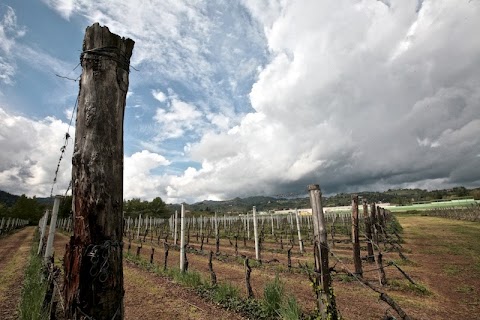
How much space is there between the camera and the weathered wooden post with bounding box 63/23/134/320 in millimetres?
2125

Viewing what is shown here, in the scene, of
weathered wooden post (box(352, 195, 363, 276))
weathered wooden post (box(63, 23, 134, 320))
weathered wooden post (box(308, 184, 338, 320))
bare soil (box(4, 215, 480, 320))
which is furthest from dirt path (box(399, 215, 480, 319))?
weathered wooden post (box(63, 23, 134, 320))

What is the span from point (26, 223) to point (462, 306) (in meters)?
87.6

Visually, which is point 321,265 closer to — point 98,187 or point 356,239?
point 98,187

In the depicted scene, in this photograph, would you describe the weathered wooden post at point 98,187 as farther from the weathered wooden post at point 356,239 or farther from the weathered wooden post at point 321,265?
the weathered wooden post at point 356,239

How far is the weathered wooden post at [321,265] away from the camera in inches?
191

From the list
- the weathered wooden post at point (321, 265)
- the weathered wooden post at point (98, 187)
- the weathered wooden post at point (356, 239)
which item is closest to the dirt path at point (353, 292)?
the weathered wooden post at point (356, 239)

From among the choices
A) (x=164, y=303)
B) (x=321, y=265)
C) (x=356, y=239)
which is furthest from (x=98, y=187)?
(x=356, y=239)

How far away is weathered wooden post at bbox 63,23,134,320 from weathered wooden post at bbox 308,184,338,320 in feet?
12.3

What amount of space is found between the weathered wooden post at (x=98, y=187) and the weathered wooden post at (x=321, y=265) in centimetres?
375

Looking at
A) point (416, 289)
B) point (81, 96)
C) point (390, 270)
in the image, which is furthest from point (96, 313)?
point (390, 270)

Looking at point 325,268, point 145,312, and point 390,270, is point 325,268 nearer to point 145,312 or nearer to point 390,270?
point 145,312

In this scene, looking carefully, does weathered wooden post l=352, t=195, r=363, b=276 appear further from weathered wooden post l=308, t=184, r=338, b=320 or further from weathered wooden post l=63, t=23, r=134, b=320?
weathered wooden post l=63, t=23, r=134, b=320

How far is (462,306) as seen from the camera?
7.81 meters

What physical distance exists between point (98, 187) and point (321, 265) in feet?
13.9
